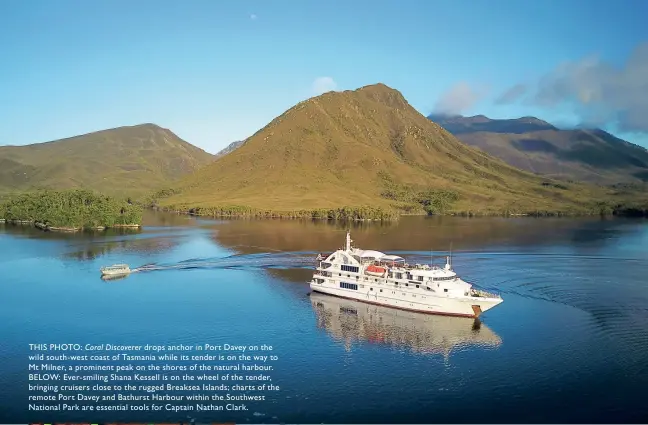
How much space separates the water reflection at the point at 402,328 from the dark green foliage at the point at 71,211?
118985mm

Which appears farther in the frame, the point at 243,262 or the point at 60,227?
the point at 60,227

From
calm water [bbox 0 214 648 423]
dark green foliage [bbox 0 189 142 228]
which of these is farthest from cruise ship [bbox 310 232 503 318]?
dark green foliage [bbox 0 189 142 228]

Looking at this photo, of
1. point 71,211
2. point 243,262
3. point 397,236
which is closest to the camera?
point 243,262

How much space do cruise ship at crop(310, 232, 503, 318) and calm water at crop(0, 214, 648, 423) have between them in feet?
6.01

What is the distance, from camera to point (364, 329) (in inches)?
2547

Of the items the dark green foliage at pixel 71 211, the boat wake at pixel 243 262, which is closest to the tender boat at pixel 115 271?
the boat wake at pixel 243 262

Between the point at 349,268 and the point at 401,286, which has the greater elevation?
the point at 349,268

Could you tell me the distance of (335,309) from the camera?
2913 inches

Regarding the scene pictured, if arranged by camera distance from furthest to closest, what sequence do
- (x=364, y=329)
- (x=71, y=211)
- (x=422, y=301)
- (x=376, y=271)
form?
(x=71, y=211) < (x=376, y=271) < (x=422, y=301) < (x=364, y=329)

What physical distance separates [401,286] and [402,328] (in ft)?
29.9

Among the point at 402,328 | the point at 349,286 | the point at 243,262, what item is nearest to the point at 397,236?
the point at 243,262

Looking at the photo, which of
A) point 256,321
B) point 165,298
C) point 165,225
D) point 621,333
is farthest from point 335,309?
point 165,225

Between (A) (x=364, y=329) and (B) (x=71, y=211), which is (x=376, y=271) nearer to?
(A) (x=364, y=329)

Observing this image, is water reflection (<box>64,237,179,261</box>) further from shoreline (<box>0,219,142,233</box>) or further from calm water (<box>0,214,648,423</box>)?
shoreline (<box>0,219,142,233</box>)
